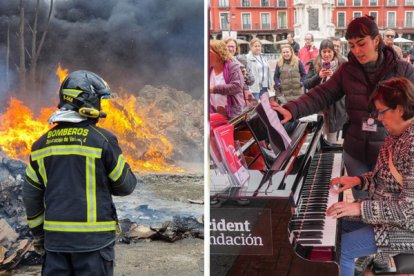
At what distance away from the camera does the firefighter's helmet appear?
10.2 feet

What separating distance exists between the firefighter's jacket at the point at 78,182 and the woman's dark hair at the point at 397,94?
4.93ft

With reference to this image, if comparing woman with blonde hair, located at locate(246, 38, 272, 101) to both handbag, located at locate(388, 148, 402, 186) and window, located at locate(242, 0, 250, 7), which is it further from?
handbag, located at locate(388, 148, 402, 186)

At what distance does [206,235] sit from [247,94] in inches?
35.5

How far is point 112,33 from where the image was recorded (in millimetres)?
4023

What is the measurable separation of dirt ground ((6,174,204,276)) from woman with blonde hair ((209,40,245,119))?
2.38ft

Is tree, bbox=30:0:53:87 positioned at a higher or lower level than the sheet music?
higher

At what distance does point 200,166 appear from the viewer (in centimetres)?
413

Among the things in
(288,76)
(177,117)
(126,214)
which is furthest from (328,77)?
(126,214)

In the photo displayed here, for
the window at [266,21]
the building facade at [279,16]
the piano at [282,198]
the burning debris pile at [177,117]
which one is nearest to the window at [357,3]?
the building facade at [279,16]

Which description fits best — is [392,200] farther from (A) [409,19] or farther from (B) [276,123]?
(A) [409,19]

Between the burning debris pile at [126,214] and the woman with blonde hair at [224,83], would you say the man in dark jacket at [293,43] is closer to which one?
the woman with blonde hair at [224,83]

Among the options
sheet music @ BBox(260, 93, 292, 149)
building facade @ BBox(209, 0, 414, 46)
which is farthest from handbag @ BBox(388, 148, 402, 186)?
building facade @ BBox(209, 0, 414, 46)

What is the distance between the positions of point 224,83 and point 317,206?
0.92 meters

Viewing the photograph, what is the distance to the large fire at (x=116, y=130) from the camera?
4.04m
